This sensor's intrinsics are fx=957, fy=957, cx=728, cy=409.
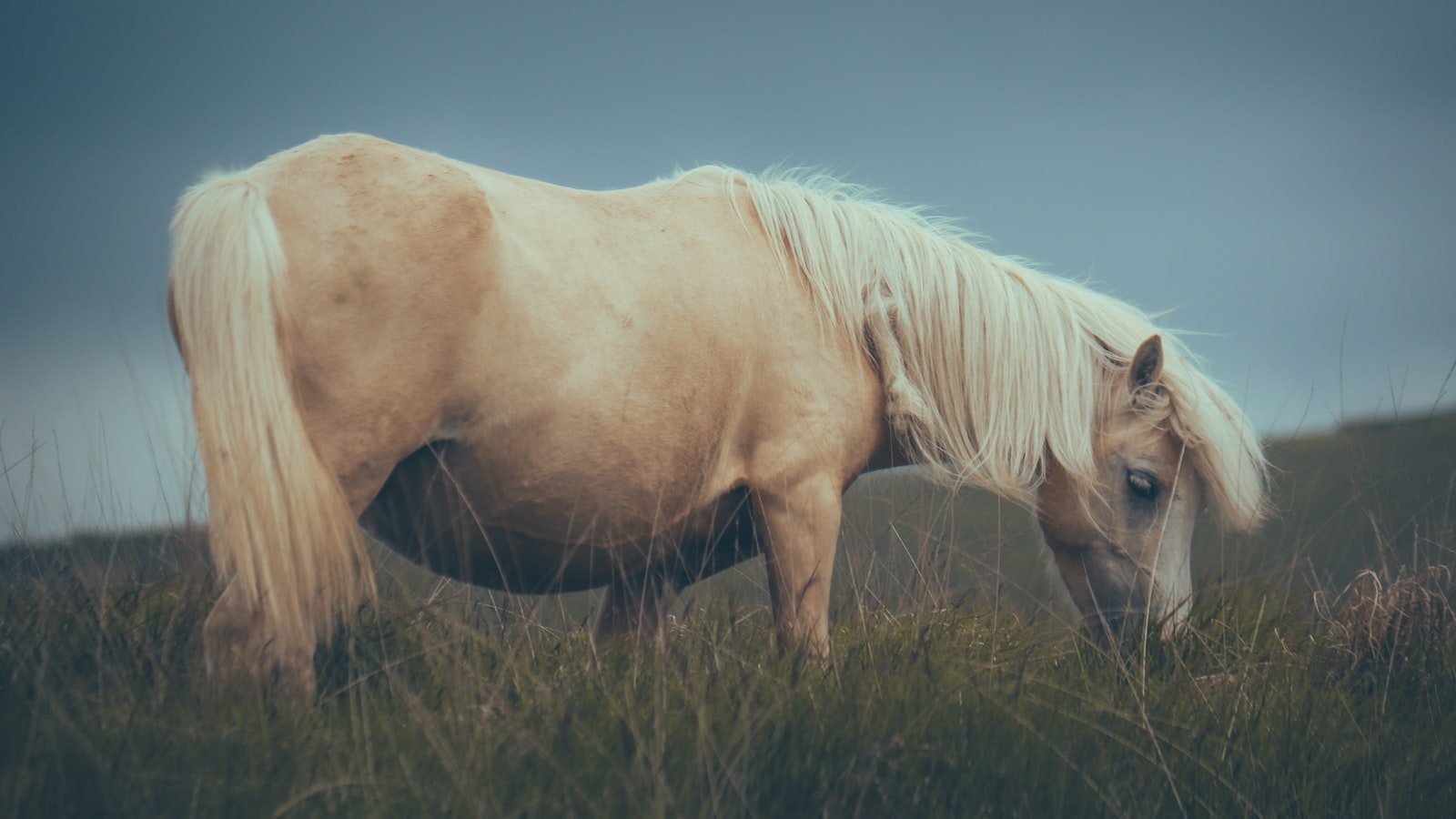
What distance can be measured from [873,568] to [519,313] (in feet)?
5.94

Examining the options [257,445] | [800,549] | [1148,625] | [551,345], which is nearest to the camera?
[257,445]

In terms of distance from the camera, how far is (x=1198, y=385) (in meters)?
3.73

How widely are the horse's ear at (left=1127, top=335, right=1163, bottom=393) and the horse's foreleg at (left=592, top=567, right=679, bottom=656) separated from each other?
6.23ft

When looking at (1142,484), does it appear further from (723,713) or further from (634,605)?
(723,713)

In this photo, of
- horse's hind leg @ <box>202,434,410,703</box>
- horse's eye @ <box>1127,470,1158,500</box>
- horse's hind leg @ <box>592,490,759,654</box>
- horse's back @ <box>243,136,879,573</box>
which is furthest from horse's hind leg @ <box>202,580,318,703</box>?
horse's eye @ <box>1127,470,1158,500</box>

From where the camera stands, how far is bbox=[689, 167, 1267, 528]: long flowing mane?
3.39m

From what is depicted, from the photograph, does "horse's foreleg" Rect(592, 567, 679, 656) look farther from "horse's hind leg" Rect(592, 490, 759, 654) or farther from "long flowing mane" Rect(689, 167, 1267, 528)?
"long flowing mane" Rect(689, 167, 1267, 528)

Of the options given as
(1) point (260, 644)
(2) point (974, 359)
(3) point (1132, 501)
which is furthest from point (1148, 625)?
(1) point (260, 644)

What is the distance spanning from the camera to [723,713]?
219 centimetres

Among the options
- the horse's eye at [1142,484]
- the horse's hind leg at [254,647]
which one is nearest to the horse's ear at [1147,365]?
the horse's eye at [1142,484]

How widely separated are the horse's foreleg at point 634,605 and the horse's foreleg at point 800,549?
0.60 meters

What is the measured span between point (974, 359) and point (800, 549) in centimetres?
103

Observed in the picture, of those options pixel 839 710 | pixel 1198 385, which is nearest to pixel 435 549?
pixel 839 710

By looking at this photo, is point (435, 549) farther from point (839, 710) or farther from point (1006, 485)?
point (1006, 485)
